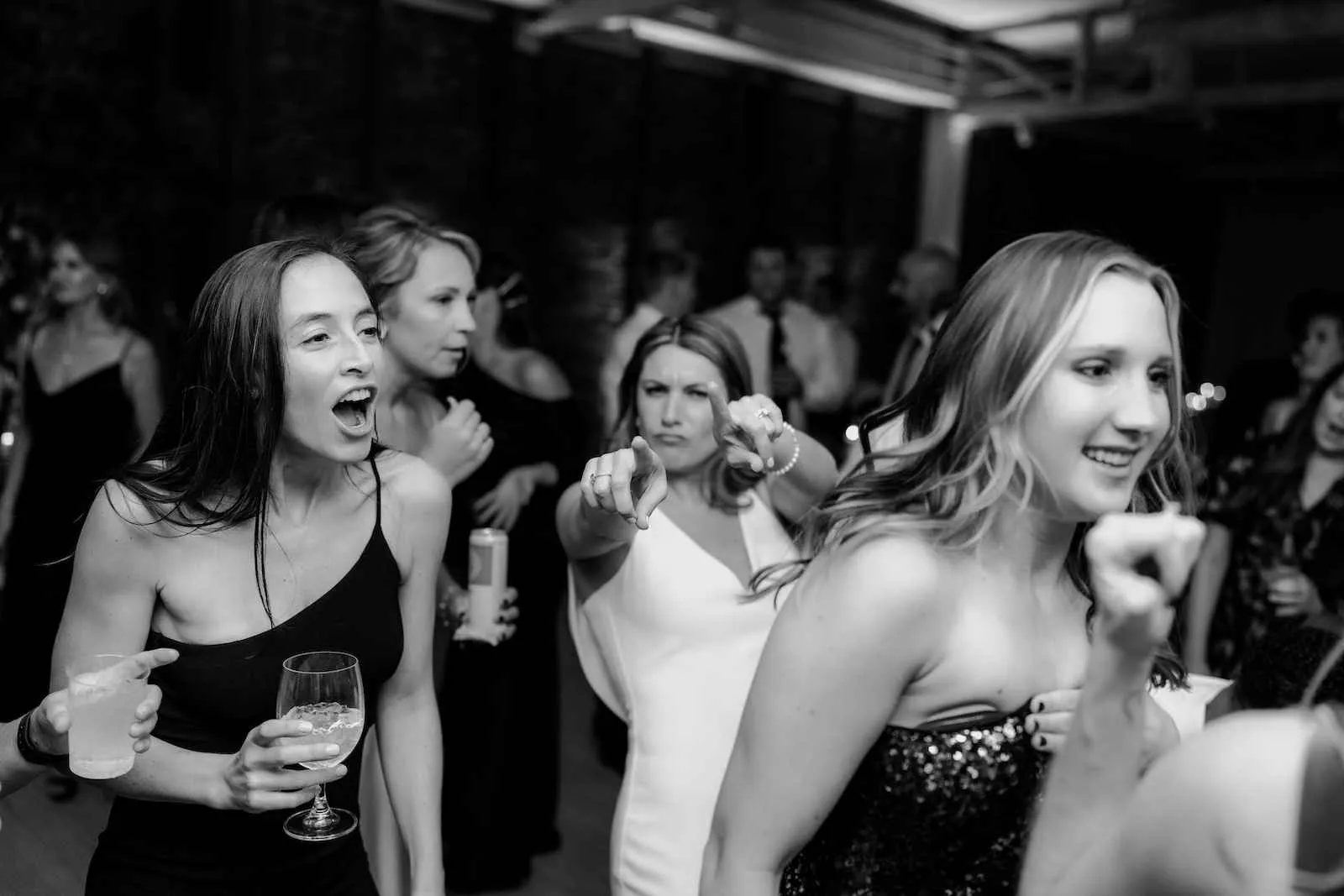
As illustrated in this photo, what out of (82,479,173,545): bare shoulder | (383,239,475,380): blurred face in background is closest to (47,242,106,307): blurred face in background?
(383,239,475,380): blurred face in background

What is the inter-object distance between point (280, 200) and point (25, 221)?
A: 2.76m

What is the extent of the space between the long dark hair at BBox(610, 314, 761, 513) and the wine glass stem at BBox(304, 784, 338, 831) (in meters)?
0.97

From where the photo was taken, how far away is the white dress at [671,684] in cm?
196

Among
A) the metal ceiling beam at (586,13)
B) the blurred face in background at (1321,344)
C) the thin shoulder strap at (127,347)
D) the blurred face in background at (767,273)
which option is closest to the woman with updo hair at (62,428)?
the thin shoulder strap at (127,347)

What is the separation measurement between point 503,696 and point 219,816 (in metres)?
1.70

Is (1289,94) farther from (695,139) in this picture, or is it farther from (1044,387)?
(1044,387)

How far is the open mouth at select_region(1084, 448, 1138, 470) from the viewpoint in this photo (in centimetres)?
122

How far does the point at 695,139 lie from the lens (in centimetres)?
759

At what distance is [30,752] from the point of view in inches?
52.6

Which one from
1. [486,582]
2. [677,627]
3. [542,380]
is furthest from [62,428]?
[677,627]

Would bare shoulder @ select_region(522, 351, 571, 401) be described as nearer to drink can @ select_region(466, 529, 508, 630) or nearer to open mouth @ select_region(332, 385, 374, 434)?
drink can @ select_region(466, 529, 508, 630)

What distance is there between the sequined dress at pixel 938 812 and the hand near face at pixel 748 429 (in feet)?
1.97

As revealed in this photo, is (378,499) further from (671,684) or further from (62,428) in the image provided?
(62,428)

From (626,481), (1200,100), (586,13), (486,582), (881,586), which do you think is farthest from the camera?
(1200,100)
